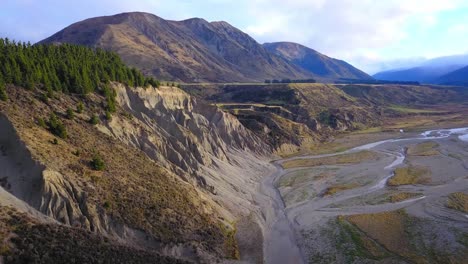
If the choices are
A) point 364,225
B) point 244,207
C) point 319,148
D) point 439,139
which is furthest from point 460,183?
point 439,139

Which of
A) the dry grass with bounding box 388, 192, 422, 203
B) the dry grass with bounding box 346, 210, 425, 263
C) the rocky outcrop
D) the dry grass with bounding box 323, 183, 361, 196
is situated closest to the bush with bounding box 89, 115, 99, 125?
the rocky outcrop

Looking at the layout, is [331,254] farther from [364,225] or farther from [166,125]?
[166,125]

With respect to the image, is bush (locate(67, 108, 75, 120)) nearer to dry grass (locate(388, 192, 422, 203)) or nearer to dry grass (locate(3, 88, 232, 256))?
dry grass (locate(3, 88, 232, 256))

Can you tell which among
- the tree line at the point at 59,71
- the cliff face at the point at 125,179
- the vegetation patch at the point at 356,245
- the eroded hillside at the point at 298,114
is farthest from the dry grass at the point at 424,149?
the tree line at the point at 59,71

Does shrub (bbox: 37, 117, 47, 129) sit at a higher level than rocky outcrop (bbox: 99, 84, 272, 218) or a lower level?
higher

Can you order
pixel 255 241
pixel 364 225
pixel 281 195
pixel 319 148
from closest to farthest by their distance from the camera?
1. pixel 255 241
2. pixel 364 225
3. pixel 281 195
4. pixel 319 148

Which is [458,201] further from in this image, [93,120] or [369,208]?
[93,120]
